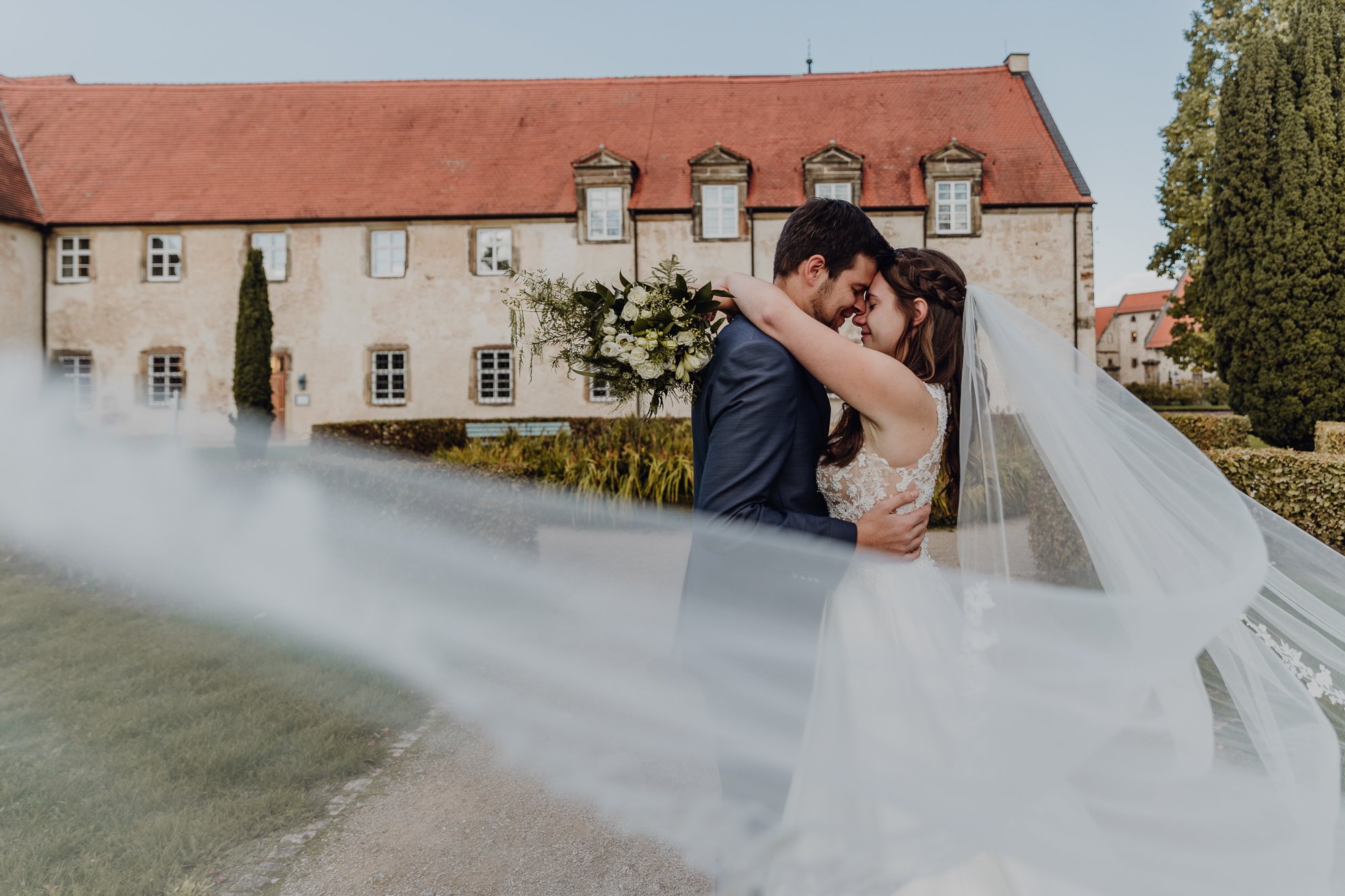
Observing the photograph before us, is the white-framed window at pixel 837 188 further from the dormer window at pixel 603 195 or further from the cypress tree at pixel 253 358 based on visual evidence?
the cypress tree at pixel 253 358

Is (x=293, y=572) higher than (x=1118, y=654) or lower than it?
lower

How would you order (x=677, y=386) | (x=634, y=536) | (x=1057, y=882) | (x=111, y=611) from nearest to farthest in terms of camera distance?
(x=1057, y=882) → (x=677, y=386) → (x=111, y=611) → (x=634, y=536)

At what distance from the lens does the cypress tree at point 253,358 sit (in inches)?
853

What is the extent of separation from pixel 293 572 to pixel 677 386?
250 inches

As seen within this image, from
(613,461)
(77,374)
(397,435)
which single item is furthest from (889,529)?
(77,374)

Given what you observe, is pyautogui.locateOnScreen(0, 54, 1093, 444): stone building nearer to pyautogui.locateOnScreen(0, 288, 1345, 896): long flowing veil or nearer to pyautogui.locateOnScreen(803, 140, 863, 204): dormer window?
pyautogui.locateOnScreen(803, 140, 863, 204): dormer window

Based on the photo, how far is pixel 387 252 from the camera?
24.8 metres

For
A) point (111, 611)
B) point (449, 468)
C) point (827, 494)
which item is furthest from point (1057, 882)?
point (111, 611)

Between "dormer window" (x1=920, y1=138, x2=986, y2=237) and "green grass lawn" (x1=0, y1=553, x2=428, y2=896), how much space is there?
21.6 meters

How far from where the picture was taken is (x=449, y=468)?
7.96 meters

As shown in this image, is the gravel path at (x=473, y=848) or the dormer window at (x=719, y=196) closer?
the gravel path at (x=473, y=848)

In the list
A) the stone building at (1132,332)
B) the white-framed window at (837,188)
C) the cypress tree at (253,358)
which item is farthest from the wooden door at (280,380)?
the stone building at (1132,332)

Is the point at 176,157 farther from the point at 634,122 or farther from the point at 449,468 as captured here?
the point at 449,468

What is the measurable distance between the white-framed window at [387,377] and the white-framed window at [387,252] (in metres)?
2.27
